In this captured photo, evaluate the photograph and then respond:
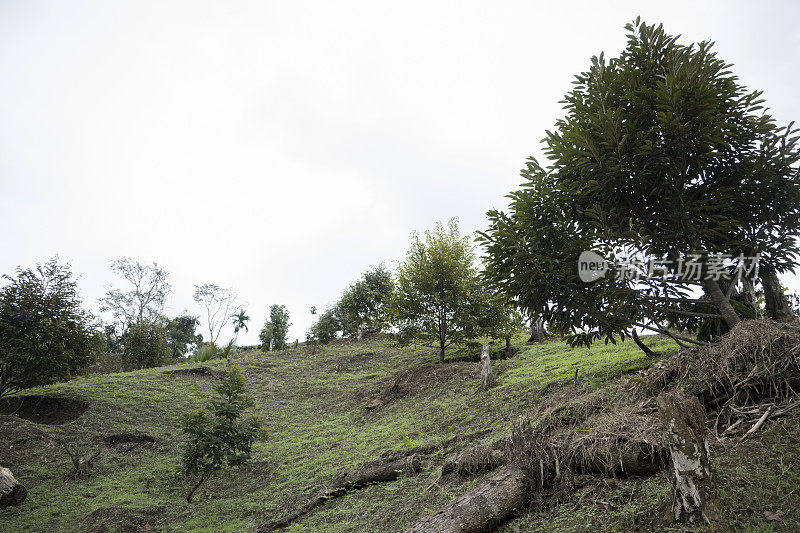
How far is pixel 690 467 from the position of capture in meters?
3.31

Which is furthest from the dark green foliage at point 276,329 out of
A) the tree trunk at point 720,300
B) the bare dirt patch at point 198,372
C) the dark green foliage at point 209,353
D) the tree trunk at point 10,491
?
the tree trunk at point 720,300

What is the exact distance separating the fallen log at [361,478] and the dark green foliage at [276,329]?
31.2 metres

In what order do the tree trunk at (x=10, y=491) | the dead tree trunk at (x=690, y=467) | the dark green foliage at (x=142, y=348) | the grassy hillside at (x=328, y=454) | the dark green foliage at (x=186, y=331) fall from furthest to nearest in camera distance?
1. the dark green foliage at (x=186, y=331)
2. the dark green foliage at (x=142, y=348)
3. the tree trunk at (x=10, y=491)
4. the grassy hillside at (x=328, y=454)
5. the dead tree trunk at (x=690, y=467)

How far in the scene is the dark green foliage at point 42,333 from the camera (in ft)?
41.2

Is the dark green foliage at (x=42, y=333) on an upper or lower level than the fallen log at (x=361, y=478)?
upper

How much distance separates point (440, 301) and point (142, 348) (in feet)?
60.0

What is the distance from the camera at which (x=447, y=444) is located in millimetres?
7664

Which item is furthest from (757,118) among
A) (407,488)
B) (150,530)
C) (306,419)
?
(306,419)

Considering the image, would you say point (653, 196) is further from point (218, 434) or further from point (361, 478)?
point (218, 434)

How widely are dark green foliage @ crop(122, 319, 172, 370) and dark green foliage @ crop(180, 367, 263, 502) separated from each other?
59.0 ft

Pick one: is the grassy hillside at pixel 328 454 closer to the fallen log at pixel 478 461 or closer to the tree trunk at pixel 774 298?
the fallen log at pixel 478 461

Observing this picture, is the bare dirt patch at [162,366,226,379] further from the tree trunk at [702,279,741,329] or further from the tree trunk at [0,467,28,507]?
the tree trunk at [702,279,741,329]

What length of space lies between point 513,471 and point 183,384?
1720cm

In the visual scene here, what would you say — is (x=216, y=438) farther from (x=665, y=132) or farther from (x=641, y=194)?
(x=665, y=132)
